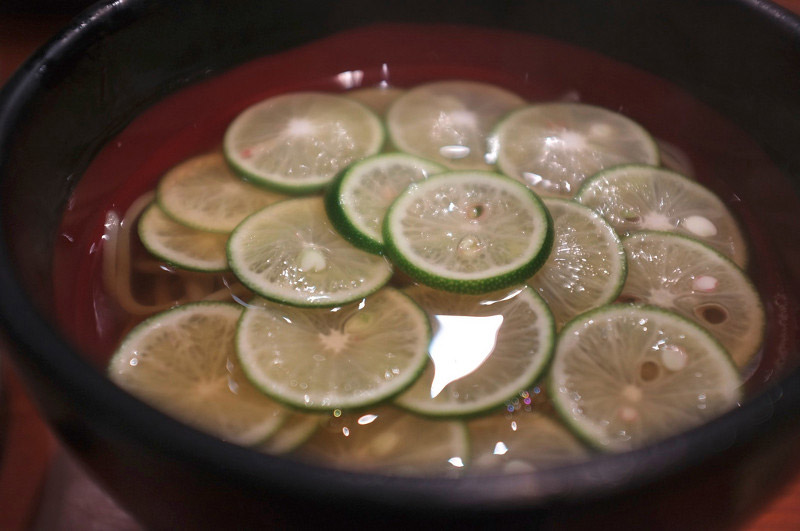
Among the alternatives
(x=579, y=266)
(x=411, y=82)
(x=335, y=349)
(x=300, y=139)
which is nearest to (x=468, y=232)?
(x=579, y=266)

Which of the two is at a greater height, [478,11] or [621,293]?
[478,11]

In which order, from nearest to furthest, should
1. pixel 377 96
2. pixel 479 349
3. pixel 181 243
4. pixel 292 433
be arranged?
pixel 292 433
pixel 479 349
pixel 181 243
pixel 377 96

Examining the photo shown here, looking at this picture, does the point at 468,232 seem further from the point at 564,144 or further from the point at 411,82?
the point at 411,82

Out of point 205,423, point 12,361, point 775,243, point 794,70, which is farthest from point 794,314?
point 12,361

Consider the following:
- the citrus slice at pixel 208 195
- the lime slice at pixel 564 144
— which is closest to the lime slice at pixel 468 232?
the lime slice at pixel 564 144

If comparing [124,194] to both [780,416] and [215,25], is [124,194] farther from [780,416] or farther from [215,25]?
[780,416]

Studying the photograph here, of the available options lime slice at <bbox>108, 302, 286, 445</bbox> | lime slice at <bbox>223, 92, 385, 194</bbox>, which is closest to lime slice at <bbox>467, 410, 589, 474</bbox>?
lime slice at <bbox>108, 302, 286, 445</bbox>
